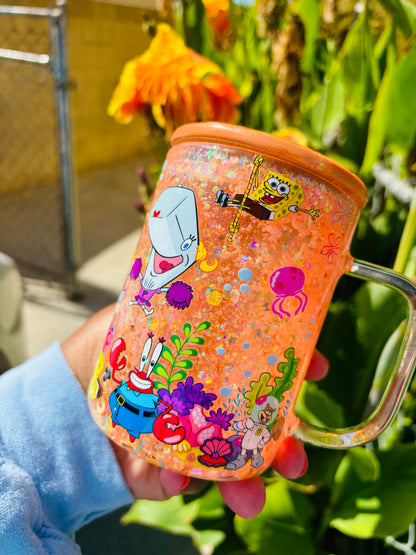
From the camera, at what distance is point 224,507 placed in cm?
83

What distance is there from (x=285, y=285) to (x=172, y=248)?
10 cm

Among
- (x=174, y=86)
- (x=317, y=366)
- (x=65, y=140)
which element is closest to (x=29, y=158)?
(x=65, y=140)

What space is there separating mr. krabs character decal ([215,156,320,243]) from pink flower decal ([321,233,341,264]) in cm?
4

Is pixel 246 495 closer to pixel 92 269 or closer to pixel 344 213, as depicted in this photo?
pixel 344 213

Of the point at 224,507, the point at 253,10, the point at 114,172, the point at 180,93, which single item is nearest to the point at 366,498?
the point at 224,507

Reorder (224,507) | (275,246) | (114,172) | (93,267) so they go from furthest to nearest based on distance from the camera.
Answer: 1. (114,172)
2. (93,267)
3. (224,507)
4. (275,246)

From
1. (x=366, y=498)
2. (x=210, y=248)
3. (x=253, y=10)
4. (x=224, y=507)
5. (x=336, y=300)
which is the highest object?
(x=253, y=10)

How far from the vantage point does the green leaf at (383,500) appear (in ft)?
2.00

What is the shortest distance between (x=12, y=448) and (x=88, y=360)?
146mm

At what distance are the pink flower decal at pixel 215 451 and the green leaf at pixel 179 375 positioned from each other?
6cm

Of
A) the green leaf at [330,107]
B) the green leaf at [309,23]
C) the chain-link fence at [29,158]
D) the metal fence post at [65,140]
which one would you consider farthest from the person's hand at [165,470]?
the chain-link fence at [29,158]

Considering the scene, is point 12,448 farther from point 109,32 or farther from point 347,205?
point 109,32

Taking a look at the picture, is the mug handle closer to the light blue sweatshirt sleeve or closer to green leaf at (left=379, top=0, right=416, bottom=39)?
the light blue sweatshirt sleeve

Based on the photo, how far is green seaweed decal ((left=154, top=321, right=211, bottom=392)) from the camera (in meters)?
0.44
